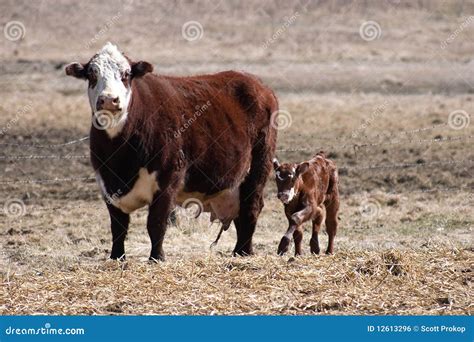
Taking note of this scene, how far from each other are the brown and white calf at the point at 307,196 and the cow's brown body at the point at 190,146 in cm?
46

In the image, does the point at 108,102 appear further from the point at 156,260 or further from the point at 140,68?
the point at 156,260

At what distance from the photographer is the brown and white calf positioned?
11.8 metres

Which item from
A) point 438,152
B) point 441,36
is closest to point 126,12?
point 441,36

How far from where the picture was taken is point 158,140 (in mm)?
10828

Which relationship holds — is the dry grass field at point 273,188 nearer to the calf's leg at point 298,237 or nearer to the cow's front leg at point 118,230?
the cow's front leg at point 118,230

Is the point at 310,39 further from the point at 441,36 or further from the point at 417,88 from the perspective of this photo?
the point at 417,88

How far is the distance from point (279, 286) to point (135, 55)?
33008 millimetres

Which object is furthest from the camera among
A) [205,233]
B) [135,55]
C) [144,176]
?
[135,55]

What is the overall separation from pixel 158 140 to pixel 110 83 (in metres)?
0.78

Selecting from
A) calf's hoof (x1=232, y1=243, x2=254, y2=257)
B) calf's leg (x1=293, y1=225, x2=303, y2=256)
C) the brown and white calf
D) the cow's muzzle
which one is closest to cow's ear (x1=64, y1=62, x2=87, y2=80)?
the cow's muzzle

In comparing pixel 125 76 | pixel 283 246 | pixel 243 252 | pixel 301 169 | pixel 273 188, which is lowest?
pixel 243 252

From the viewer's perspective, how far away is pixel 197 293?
9.15 m

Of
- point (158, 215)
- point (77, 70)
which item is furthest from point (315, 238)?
point (77, 70)

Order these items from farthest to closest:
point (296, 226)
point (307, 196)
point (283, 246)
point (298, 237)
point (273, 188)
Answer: point (273, 188) → point (307, 196) → point (298, 237) → point (296, 226) → point (283, 246)
